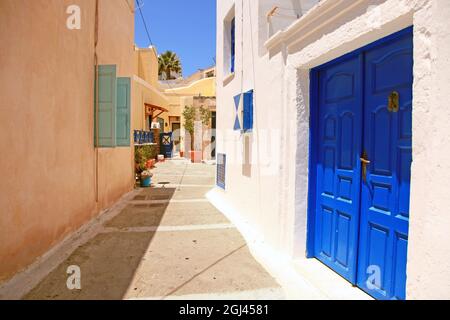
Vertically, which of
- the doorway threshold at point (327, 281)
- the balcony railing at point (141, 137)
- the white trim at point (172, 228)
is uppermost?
the balcony railing at point (141, 137)

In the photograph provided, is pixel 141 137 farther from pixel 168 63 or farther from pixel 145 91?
pixel 168 63

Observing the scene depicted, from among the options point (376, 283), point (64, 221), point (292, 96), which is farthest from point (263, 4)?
point (64, 221)

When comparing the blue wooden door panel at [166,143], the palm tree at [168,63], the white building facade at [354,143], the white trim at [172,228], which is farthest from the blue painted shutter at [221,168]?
the palm tree at [168,63]

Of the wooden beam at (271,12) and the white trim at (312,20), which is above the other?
the wooden beam at (271,12)

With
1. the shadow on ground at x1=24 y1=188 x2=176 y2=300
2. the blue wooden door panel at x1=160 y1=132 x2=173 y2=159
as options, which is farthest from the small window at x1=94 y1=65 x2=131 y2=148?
the blue wooden door panel at x1=160 y1=132 x2=173 y2=159

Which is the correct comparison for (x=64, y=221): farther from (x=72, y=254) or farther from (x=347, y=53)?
(x=347, y=53)

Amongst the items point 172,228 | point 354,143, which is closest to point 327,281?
point 354,143

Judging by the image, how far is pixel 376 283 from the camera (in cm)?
274

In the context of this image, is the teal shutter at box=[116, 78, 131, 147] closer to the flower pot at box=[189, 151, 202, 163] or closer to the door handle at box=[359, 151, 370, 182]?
the door handle at box=[359, 151, 370, 182]

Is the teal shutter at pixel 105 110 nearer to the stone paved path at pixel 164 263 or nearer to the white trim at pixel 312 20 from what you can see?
the stone paved path at pixel 164 263

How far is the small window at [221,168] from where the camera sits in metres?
7.76

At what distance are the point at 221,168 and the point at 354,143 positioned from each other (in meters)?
5.22

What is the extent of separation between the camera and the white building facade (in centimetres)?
187

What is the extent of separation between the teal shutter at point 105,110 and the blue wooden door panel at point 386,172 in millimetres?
4525
